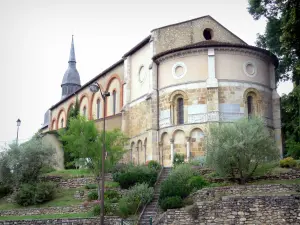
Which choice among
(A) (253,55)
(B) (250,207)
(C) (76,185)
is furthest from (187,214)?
(A) (253,55)

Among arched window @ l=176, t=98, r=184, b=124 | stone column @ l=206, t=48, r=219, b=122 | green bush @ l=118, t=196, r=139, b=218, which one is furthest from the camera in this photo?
arched window @ l=176, t=98, r=184, b=124

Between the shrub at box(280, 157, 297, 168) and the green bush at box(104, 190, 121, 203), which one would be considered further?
the green bush at box(104, 190, 121, 203)

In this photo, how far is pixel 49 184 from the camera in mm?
34281

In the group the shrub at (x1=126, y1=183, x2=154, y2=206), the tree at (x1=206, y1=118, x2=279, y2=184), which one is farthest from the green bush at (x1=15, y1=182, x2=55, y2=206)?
the tree at (x1=206, y1=118, x2=279, y2=184)

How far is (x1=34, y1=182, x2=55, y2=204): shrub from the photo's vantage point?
33.0 meters

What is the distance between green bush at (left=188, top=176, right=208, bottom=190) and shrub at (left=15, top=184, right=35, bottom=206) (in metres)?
11.7

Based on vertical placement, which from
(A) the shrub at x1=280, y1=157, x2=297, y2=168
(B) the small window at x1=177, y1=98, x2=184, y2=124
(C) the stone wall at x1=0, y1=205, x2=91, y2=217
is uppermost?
(B) the small window at x1=177, y1=98, x2=184, y2=124

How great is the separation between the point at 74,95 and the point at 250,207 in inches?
1652

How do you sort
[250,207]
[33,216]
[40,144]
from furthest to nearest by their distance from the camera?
[40,144] → [33,216] → [250,207]

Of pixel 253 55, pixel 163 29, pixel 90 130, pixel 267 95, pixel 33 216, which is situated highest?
pixel 163 29

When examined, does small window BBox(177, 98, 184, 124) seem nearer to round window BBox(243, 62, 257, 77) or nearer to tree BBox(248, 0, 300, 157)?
round window BBox(243, 62, 257, 77)

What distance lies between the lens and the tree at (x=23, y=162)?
116ft

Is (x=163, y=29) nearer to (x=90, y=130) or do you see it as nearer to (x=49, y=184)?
(x=90, y=130)

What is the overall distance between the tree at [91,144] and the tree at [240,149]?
8.30m
